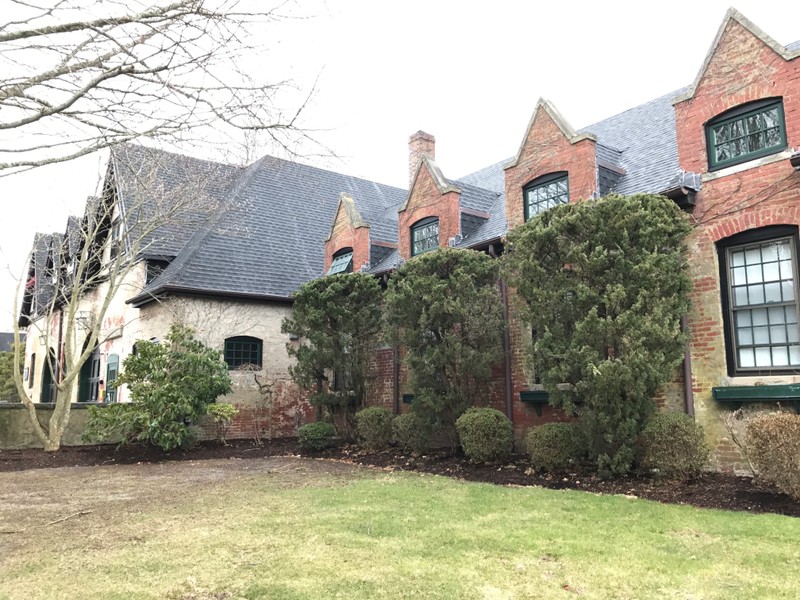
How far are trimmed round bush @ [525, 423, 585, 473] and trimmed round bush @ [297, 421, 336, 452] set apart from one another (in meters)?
6.02

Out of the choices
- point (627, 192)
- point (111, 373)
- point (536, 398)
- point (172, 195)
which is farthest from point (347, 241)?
point (111, 373)

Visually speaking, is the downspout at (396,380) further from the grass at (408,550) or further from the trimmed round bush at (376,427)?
the grass at (408,550)

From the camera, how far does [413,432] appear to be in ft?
39.6

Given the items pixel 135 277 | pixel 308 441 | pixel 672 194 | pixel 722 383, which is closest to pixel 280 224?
pixel 135 277

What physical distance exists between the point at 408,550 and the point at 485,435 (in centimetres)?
548

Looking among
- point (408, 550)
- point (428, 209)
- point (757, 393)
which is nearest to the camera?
point (408, 550)

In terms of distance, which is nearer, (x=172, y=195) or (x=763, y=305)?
(x=763, y=305)

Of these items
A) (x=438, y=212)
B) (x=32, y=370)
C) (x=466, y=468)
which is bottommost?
(x=466, y=468)

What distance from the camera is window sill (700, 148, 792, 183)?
8.74 metres

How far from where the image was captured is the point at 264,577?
4.63 m

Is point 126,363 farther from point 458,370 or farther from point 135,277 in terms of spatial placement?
point 458,370

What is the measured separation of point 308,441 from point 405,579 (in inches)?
390

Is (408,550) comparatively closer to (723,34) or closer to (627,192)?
(627,192)

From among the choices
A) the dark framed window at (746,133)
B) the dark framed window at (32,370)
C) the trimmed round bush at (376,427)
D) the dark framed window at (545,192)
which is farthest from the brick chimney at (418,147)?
the dark framed window at (32,370)
